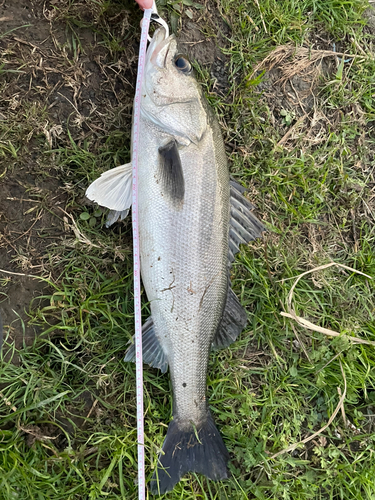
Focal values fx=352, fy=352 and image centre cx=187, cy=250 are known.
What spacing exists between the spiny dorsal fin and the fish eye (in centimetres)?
55

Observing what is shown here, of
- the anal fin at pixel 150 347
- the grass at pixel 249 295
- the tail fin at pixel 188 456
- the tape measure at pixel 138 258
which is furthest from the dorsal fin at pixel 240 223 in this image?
the tail fin at pixel 188 456

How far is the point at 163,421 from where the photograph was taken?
2.64 metres

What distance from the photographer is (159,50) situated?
2352 mm

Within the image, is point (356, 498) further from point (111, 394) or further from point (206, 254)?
point (206, 254)

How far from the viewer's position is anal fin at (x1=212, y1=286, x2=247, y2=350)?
8.58 feet

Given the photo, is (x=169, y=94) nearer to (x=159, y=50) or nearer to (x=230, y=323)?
(x=159, y=50)

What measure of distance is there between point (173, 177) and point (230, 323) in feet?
3.78

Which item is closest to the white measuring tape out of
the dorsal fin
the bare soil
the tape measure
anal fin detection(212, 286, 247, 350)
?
the tape measure

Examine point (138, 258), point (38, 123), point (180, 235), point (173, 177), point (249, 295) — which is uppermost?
point (38, 123)

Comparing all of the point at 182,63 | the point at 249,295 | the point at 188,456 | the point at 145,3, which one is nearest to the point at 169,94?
the point at 182,63

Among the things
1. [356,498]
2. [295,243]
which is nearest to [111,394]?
[295,243]

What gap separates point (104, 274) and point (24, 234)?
623 millimetres

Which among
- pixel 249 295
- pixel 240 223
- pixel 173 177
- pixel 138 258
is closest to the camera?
pixel 173 177

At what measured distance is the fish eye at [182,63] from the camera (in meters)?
2.39
